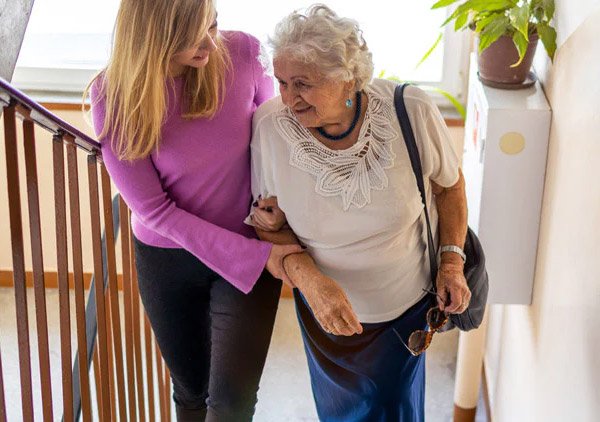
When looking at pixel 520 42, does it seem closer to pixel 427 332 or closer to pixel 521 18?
pixel 521 18

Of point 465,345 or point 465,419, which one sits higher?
point 465,345

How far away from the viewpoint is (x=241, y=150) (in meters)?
2.01

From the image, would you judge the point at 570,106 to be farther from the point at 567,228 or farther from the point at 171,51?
the point at 171,51

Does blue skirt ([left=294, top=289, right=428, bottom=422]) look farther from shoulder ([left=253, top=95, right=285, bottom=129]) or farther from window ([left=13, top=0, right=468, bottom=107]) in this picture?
window ([left=13, top=0, right=468, bottom=107])

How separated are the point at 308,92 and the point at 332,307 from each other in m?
0.45

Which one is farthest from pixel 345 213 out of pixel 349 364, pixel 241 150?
pixel 349 364

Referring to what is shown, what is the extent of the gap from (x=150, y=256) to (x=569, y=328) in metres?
0.96

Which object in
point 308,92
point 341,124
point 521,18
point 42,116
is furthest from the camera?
point 521,18

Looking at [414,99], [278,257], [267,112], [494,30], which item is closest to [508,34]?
[494,30]

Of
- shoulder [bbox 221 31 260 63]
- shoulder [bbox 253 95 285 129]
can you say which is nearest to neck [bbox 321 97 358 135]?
shoulder [bbox 253 95 285 129]

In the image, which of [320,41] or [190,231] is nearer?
[320,41]

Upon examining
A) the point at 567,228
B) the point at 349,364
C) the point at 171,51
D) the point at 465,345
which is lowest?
the point at 465,345

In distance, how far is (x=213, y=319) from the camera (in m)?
2.18

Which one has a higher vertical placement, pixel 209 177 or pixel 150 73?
pixel 150 73
